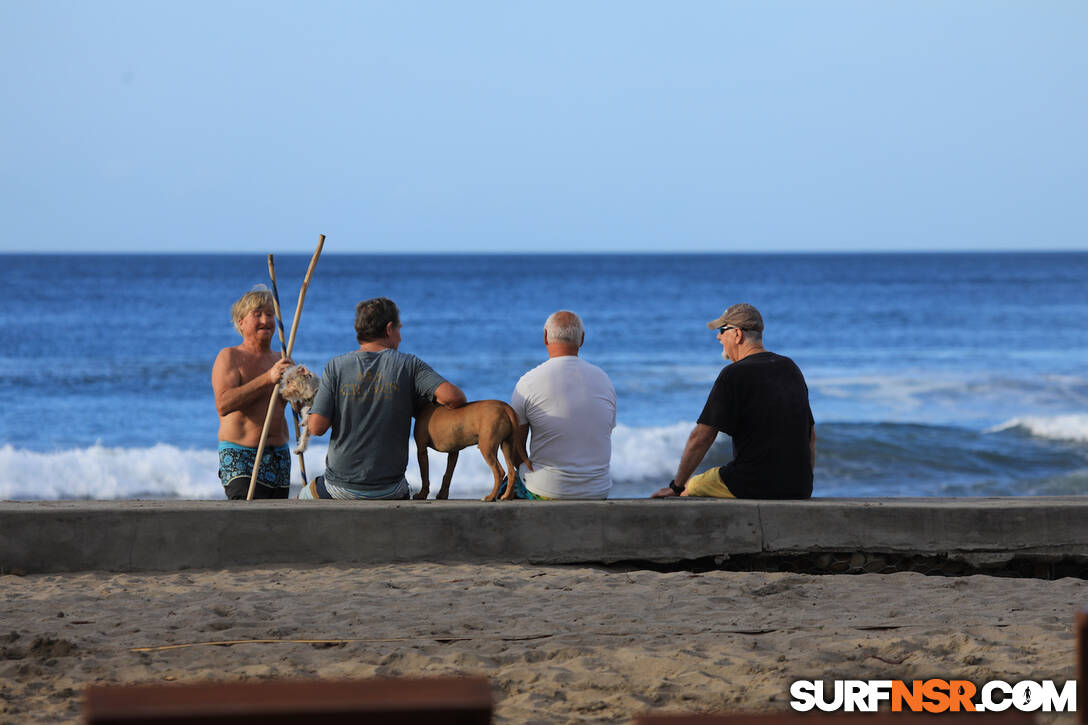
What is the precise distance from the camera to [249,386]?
5.85m

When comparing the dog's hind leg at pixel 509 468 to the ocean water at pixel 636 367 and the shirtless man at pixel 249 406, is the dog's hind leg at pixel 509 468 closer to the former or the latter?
the shirtless man at pixel 249 406

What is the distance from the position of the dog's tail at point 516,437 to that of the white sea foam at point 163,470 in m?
5.98

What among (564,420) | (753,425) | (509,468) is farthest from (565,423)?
(753,425)

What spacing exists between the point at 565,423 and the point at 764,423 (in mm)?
1046

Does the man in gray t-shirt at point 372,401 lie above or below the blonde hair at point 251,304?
below

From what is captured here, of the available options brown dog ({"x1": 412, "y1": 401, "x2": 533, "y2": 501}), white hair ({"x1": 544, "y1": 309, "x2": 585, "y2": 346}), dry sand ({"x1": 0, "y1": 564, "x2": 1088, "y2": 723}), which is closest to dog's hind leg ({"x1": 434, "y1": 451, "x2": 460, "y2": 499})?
brown dog ({"x1": 412, "y1": 401, "x2": 533, "y2": 501})

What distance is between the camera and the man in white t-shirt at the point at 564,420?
19.2 ft

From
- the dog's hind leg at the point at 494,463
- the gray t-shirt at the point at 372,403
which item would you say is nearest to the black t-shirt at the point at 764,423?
the dog's hind leg at the point at 494,463

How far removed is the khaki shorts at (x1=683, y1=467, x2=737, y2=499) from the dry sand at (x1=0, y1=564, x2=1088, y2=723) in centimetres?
64

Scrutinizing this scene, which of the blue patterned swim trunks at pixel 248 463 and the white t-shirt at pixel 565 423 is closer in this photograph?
the white t-shirt at pixel 565 423

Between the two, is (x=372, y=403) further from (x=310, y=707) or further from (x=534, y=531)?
(x=310, y=707)

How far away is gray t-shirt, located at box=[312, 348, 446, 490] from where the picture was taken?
575 cm

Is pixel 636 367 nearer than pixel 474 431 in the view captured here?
No

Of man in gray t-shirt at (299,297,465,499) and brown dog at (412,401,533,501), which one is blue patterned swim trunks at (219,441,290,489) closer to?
man in gray t-shirt at (299,297,465,499)
